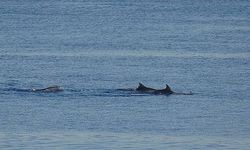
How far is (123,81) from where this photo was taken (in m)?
59.8

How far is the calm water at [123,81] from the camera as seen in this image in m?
46.5

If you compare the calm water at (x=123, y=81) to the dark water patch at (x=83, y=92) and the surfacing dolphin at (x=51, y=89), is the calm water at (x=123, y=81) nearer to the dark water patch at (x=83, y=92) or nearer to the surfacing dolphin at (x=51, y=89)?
the dark water patch at (x=83, y=92)

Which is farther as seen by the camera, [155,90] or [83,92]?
[155,90]

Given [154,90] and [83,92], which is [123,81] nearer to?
[154,90]

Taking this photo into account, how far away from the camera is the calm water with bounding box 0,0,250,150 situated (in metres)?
46.5

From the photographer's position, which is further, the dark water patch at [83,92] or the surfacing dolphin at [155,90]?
the surfacing dolphin at [155,90]

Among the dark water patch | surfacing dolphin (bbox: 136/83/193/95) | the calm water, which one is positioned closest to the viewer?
the calm water

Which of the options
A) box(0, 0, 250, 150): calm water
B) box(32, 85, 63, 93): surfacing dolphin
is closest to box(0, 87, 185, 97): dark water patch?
box(0, 0, 250, 150): calm water

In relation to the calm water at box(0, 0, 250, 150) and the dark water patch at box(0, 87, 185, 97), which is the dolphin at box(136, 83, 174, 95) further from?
the calm water at box(0, 0, 250, 150)

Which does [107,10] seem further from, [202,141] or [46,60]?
[202,141]

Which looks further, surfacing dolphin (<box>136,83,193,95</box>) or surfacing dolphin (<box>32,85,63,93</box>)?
surfacing dolphin (<box>136,83,193,95</box>)

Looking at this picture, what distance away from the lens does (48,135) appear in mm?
46312

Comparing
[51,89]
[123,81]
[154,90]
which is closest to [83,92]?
[51,89]

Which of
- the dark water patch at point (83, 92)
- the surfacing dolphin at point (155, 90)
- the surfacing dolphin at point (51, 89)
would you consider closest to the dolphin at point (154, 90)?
the surfacing dolphin at point (155, 90)
